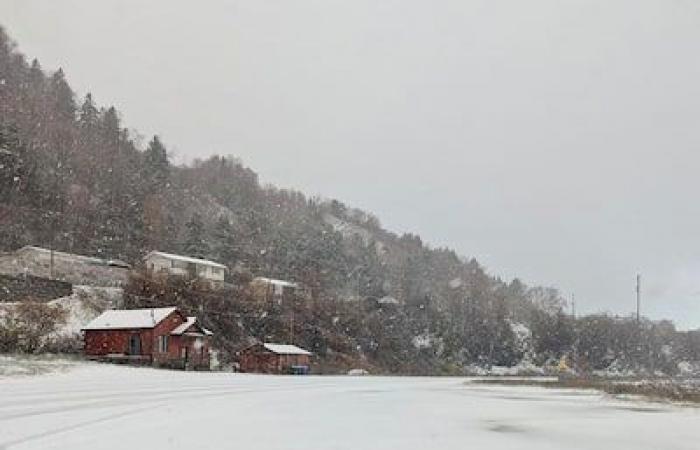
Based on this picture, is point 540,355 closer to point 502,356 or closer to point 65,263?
point 502,356

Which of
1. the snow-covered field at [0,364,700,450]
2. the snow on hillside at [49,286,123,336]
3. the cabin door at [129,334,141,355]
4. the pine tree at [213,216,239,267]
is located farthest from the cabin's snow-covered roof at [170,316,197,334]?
the pine tree at [213,216,239,267]

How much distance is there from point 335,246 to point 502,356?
31999mm

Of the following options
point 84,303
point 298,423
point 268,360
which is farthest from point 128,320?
point 298,423

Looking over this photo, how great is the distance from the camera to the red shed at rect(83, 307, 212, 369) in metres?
66.0

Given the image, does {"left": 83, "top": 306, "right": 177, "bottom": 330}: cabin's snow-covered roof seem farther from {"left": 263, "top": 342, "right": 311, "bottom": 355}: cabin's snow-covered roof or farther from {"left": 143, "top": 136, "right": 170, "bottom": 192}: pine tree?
{"left": 143, "top": 136, "right": 170, "bottom": 192}: pine tree

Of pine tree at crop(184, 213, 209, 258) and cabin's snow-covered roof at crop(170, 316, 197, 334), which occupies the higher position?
pine tree at crop(184, 213, 209, 258)

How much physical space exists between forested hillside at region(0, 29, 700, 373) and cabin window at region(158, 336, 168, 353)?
15.1 metres

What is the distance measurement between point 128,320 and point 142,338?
2.30 meters

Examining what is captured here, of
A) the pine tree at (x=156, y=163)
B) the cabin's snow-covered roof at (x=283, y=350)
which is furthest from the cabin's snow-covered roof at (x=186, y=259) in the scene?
the pine tree at (x=156, y=163)

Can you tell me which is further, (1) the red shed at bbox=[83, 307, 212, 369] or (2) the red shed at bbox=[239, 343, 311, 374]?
(2) the red shed at bbox=[239, 343, 311, 374]

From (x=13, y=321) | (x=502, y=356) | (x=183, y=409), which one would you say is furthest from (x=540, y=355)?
(x=183, y=409)

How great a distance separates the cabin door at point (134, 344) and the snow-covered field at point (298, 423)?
107 ft

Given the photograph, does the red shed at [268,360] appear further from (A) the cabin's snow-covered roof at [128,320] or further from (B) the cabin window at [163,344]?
(A) the cabin's snow-covered roof at [128,320]

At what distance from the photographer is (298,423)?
68.8 ft
